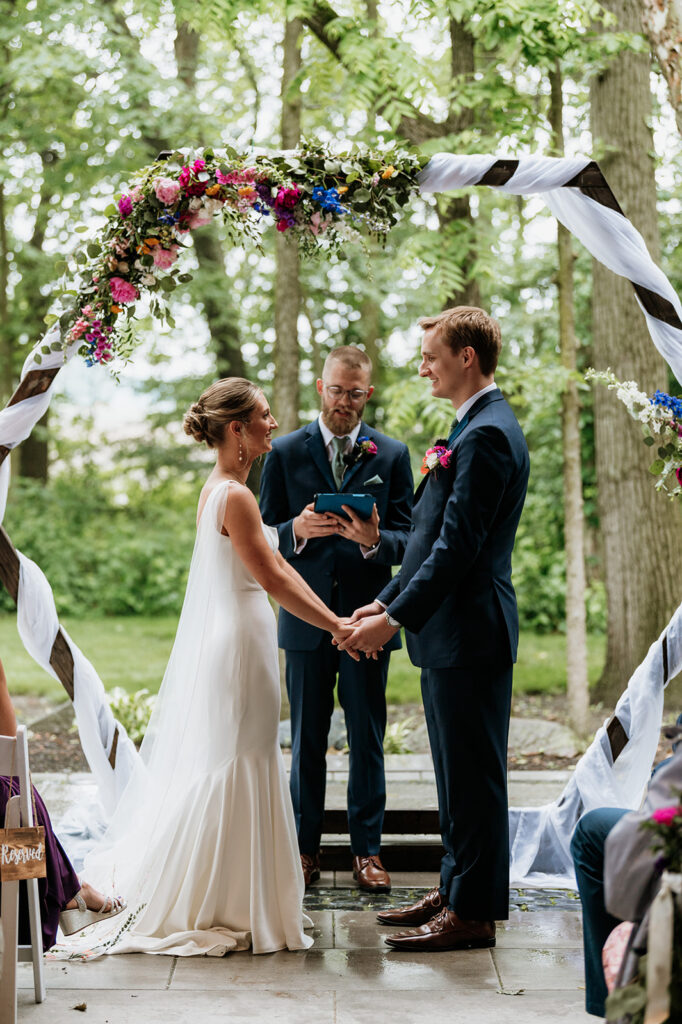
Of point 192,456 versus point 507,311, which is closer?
point 507,311

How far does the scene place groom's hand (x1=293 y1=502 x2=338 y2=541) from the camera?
4.12 meters

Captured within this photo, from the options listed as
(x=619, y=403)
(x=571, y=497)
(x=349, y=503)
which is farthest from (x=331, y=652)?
(x=619, y=403)

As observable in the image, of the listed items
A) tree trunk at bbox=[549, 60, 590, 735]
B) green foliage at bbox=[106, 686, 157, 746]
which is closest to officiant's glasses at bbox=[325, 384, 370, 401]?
tree trunk at bbox=[549, 60, 590, 735]

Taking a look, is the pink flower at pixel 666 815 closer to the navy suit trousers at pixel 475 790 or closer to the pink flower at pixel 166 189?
the navy suit trousers at pixel 475 790

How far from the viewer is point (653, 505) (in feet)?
23.4

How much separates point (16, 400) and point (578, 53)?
411 centimetres

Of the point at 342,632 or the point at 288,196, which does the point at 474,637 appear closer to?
the point at 342,632

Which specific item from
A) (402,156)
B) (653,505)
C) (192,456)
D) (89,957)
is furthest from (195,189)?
(192,456)

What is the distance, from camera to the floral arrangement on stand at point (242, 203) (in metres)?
4.06

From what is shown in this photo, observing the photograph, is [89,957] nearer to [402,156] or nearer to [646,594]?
[402,156]

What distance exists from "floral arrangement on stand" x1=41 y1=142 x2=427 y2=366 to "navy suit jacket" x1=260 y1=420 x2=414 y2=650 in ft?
2.46

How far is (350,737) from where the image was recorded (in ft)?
13.8

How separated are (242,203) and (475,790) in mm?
2346

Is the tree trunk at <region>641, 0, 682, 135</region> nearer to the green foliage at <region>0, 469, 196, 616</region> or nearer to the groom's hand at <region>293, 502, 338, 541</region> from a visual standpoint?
the groom's hand at <region>293, 502, 338, 541</region>
